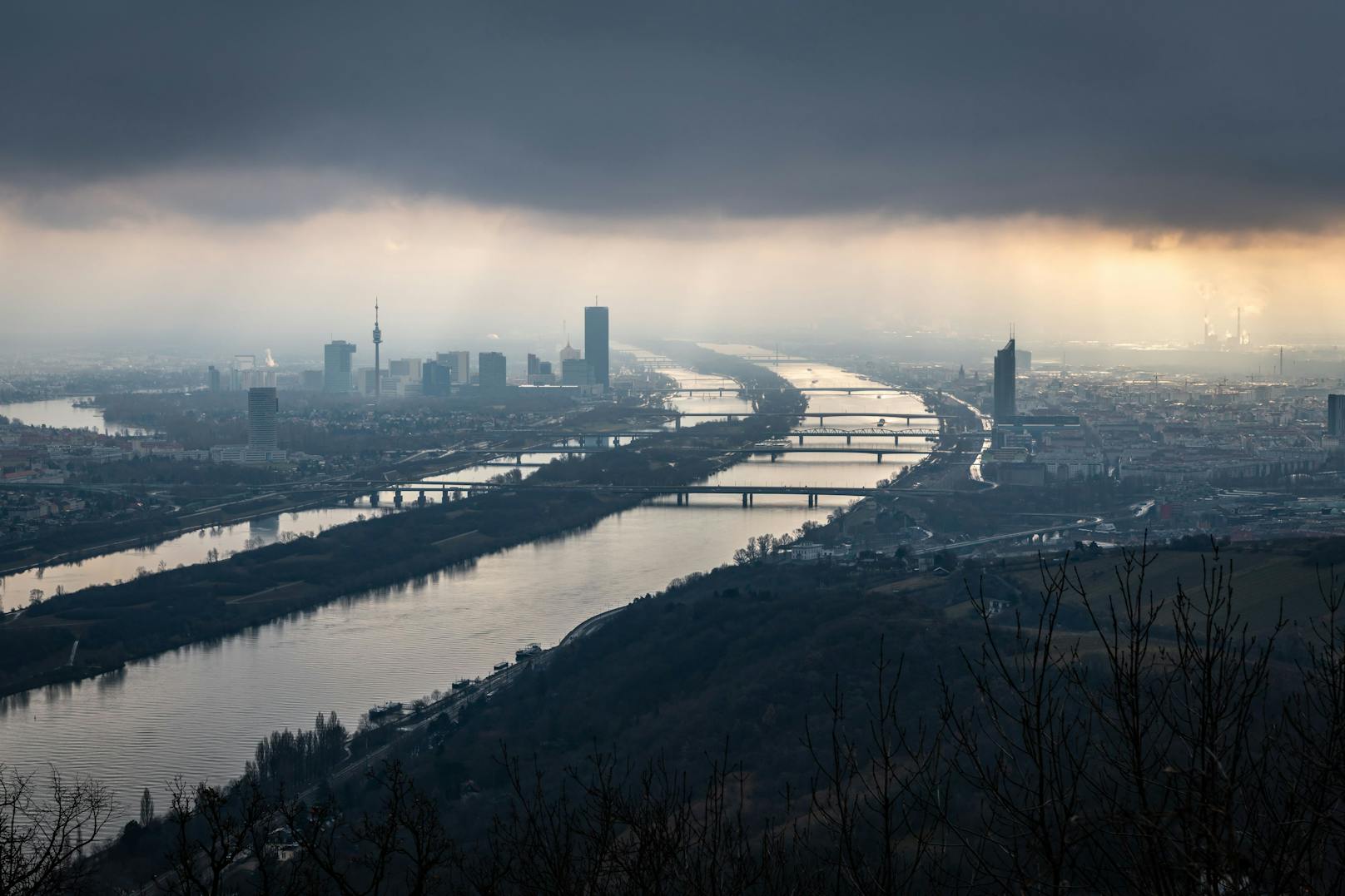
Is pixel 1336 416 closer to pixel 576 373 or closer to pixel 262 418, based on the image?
pixel 262 418

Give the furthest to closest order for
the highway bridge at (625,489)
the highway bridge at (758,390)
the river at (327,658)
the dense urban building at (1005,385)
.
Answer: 1. the highway bridge at (758,390)
2. the dense urban building at (1005,385)
3. the highway bridge at (625,489)
4. the river at (327,658)

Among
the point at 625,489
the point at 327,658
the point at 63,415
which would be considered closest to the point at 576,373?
the point at 63,415

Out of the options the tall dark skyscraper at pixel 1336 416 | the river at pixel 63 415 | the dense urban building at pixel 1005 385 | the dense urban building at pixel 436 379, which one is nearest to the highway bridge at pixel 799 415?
the dense urban building at pixel 1005 385

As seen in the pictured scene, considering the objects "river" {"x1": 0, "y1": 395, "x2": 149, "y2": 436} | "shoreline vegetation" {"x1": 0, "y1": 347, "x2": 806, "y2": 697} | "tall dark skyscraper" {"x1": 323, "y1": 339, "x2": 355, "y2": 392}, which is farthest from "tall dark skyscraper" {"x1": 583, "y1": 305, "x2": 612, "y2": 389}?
"shoreline vegetation" {"x1": 0, "y1": 347, "x2": 806, "y2": 697}

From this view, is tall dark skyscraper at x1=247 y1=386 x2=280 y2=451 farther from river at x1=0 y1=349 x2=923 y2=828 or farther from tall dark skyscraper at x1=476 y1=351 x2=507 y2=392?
tall dark skyscraper at x1=476 y1=351 x2=507 y2=392

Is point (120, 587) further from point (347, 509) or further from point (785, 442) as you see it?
point (785, 442)

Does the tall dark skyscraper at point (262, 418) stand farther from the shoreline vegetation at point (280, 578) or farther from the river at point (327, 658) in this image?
the river at point (327, 658)
